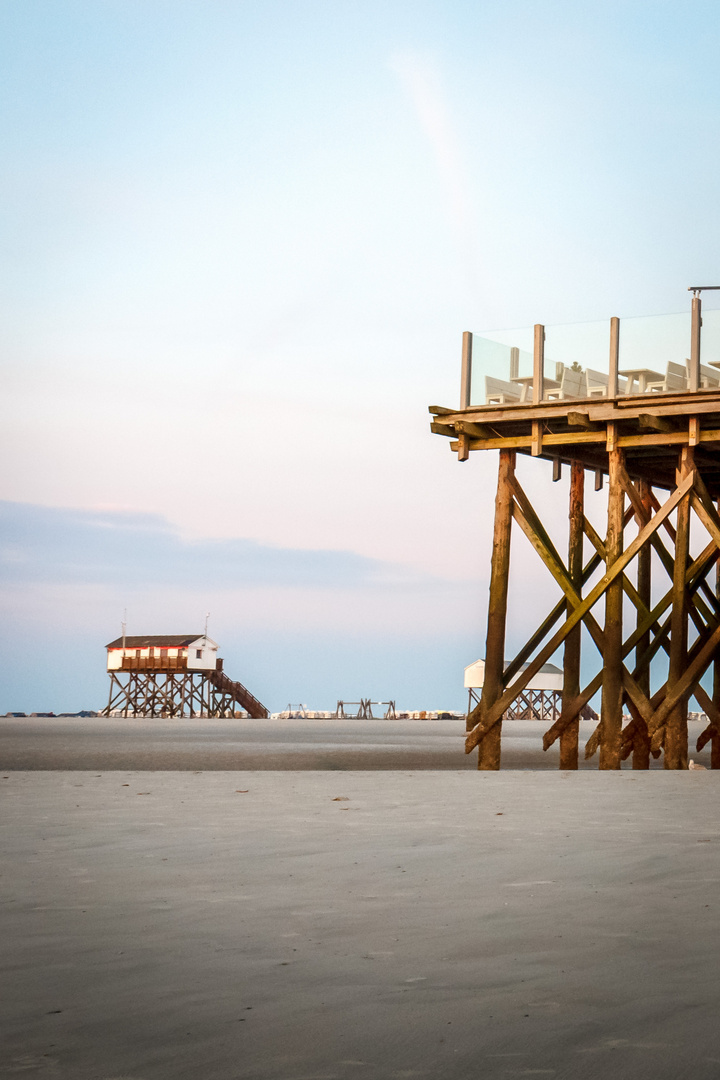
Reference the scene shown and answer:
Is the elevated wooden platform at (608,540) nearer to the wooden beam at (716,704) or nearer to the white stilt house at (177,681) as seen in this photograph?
the wooden beam at (716,704)

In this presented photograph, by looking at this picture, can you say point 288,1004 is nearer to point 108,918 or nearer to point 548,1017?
point 548,1017

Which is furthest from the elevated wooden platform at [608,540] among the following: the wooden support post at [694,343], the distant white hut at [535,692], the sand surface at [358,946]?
the distant white hut at [535,692]

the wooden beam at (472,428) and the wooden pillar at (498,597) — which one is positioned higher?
the wooden beam at (472,428)

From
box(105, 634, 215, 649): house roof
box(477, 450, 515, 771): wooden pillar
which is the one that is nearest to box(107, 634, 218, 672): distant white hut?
box(105, 634, 215, 649): house roof

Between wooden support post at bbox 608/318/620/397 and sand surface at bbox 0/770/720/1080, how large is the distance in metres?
9.30

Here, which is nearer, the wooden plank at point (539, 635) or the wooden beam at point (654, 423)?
the wooden beam at point (654, 423)

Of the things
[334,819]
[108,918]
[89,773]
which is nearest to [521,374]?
[89,773]

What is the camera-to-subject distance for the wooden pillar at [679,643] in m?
16.8

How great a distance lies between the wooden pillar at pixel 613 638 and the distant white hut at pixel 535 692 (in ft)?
177

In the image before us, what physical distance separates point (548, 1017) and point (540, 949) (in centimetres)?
94

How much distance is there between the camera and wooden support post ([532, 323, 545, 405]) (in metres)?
17.7

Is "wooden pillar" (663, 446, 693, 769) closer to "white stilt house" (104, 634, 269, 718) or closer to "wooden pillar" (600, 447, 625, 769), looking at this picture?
"wooden pillar" (600, 447, 625, 769)

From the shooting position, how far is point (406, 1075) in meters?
3.18

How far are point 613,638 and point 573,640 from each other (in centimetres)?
182
